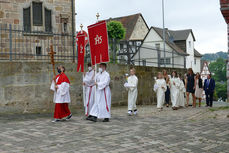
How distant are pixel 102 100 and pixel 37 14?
1051 cm

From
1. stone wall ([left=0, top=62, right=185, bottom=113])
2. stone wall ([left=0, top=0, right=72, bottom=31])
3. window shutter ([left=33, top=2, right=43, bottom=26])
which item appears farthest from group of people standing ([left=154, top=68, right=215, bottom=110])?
window shutter ([left=33, top=2, right=43, bottom=26])

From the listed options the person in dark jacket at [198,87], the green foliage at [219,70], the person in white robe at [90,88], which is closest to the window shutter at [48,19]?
the person in dark jacket at [198,87]

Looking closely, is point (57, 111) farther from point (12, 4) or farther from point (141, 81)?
point (12, 4)

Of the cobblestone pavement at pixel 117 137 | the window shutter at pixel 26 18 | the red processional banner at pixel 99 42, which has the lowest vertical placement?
the cobblestone pavement at pixel 117 137

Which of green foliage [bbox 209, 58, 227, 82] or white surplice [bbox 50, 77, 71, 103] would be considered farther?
green foliage [bbox 209, 58, 227, 82]

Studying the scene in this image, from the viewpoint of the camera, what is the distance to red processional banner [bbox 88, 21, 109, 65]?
34.6 feet

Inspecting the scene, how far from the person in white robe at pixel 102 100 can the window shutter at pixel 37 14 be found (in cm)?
969

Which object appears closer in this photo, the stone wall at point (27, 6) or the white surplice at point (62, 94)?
the white surplice at point (62, 94)

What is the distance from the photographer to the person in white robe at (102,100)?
10484 mm

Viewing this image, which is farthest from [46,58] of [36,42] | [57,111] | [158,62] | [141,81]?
[158,62]

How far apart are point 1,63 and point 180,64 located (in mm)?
15228

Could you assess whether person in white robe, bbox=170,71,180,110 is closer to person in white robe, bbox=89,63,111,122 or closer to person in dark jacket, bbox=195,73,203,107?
person in dark jacket, bbox=195,73,203,107

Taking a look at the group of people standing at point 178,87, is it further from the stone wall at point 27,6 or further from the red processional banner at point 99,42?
the stone wall at point 27,6

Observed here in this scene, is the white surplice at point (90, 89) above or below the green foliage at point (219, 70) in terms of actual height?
below
